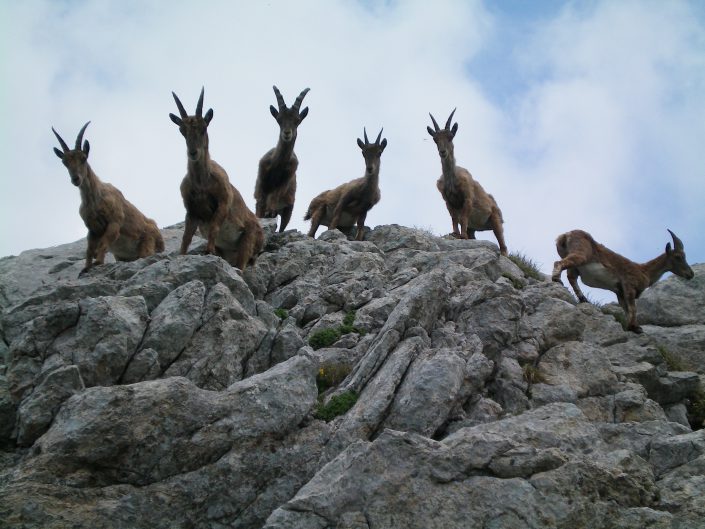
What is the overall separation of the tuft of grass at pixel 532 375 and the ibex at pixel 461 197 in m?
7.77

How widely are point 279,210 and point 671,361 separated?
9673mm

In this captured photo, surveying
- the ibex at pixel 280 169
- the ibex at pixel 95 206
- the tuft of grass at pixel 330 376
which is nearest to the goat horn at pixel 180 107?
the ibex at pixel 95 206

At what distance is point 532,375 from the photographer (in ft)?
35.0

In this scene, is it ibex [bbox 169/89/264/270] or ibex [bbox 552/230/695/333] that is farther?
ibex [bbox 552/230/695/333]

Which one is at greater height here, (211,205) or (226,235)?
(211,205)

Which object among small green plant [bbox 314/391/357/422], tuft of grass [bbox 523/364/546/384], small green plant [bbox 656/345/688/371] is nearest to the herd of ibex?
small green plant [bbox 656/345/688/371]

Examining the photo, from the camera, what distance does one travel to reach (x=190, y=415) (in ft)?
25.7

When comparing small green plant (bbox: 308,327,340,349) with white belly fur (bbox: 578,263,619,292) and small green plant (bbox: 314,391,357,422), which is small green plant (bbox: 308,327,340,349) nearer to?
small green plant (bbox: 314,391,357,422)

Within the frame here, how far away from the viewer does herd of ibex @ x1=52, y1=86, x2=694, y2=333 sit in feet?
43.8

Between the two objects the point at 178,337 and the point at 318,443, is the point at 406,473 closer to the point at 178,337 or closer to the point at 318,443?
the point at 318,443

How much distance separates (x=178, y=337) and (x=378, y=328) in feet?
10.9

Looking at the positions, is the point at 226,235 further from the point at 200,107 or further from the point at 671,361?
the point at 671,361

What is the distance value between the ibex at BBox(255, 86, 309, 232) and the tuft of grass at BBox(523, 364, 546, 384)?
29.4ft

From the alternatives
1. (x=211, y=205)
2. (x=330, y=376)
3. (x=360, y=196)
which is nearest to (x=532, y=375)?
(x=330, y=376)
